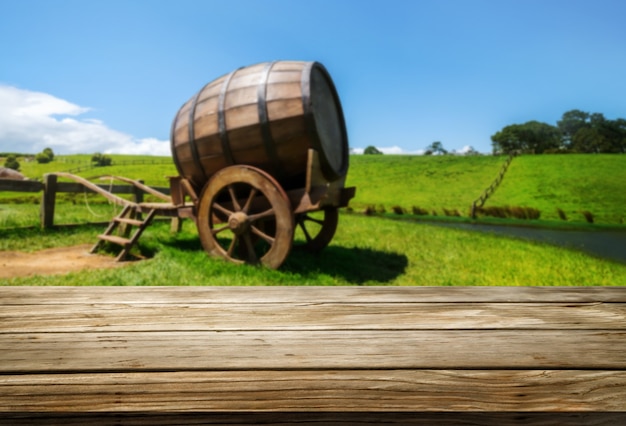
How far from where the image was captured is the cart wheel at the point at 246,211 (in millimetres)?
5008

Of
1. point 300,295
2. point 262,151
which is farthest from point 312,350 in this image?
point 262,151

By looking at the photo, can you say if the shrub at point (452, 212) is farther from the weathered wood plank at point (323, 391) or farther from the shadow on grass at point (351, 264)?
the weathered wood plank at point (323, 391)

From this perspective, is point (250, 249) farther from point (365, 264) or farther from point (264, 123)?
point (365, 264)

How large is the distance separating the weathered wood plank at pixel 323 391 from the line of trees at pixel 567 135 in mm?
53070

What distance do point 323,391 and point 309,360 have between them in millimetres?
122

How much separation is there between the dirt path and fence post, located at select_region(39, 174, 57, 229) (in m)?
1.54

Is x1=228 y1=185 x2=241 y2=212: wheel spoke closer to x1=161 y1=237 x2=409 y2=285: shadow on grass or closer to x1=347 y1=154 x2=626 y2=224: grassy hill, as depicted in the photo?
x1=161 y1=237 x2=409 y2=285: shadow on grass

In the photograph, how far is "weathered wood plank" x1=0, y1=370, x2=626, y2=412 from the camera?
0.94m

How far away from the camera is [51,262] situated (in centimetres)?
633

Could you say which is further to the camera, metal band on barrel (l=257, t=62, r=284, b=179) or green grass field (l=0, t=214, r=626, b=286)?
green grass field (l=0, t=214, r=626, b=286)

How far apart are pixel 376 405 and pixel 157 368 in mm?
592

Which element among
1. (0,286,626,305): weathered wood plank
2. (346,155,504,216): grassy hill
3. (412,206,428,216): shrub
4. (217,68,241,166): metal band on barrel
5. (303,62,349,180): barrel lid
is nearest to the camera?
(0,286,626,305): weathered wood plank

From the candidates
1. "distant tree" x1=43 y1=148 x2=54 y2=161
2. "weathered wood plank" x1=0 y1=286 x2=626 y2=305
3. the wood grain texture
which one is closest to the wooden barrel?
"weathered wood plank" x1=0 y1=286 x2=626 y2=305

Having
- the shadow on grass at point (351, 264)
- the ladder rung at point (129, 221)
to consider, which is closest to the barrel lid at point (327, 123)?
the shadow on grass at point (351, 264)
